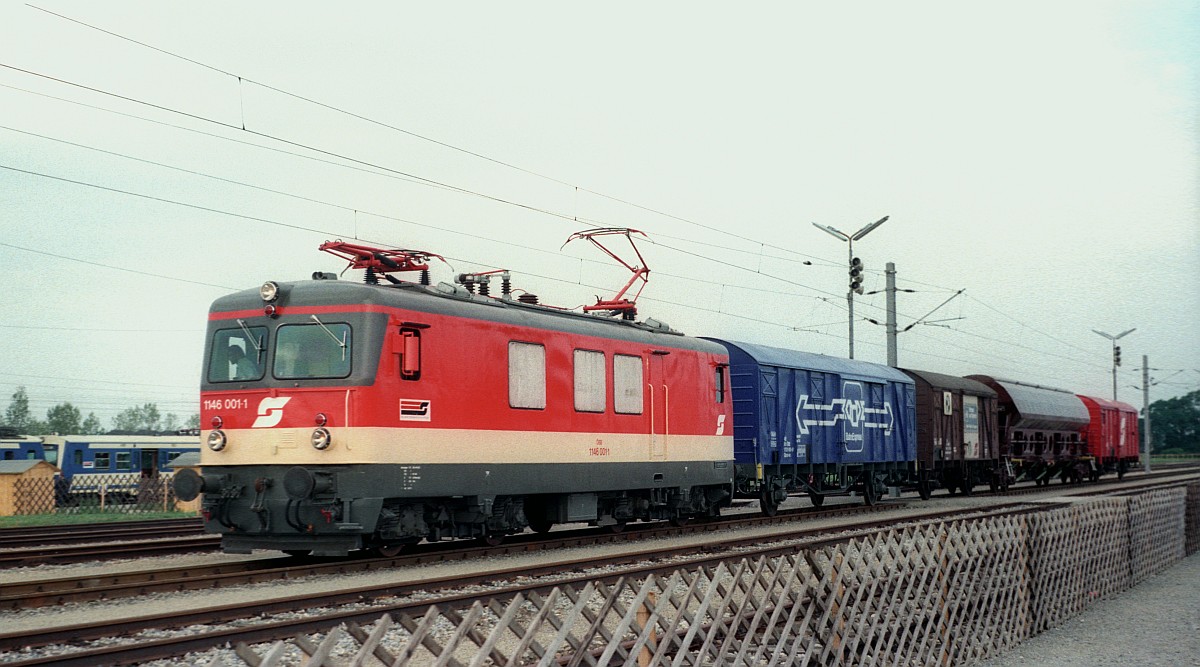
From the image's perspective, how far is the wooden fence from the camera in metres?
6.12

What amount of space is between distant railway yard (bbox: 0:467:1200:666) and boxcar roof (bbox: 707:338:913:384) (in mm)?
5342

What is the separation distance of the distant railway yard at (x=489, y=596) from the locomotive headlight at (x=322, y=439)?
5.07 feet

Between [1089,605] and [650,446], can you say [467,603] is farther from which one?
[650,446]

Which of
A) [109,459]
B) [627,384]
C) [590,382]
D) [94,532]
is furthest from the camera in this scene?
[109,459]

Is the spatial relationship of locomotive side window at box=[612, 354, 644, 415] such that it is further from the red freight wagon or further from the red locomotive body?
the red freight wagon

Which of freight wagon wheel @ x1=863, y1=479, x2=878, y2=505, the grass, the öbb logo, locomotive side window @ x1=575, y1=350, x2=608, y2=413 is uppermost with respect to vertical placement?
locomotive side window @ x1=575, y1=350, x2=608, y2=413

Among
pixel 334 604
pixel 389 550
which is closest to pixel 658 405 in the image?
pixel 389 550

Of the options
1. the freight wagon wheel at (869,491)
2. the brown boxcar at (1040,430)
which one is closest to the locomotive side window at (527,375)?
the freight wagon wheel at (869,491)

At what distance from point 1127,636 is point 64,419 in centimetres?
15141

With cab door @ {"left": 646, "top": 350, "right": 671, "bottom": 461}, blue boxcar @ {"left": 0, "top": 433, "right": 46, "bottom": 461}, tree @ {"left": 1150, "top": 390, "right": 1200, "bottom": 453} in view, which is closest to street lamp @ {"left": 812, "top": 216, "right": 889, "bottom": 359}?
cab door @ {"left": 646, "top": 350, "right": 671, "bottom": 461}

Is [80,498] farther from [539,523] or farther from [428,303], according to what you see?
[428,303]

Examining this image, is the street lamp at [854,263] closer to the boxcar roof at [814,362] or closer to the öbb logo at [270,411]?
the boxcar roof at [814,362]

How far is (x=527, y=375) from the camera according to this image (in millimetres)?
16984

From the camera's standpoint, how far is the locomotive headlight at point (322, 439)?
14.1 metres
